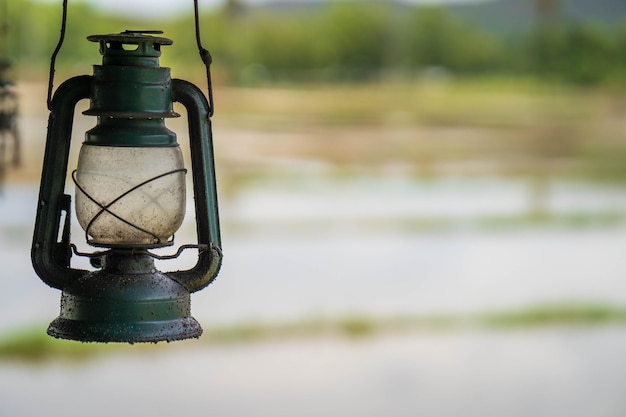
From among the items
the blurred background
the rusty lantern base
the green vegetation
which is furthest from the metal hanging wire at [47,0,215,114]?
the green vegetation

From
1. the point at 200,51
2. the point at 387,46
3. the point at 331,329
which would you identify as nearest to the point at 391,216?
the point at 387,46

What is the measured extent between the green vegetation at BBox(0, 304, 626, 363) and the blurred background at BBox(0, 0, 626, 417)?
13mm

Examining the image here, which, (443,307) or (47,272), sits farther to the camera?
(443,307)

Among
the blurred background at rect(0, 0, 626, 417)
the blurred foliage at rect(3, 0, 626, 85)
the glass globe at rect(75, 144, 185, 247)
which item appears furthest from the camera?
the blurred foliage at rect(3, 0, 626, 85)

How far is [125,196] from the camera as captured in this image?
3.51ft

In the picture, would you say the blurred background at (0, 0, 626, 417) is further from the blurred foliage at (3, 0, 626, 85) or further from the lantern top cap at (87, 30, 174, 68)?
the lantern top cap at (87, 30, 174, 68)

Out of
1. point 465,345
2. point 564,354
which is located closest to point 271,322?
point 465,345

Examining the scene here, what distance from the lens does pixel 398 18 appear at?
732 cm

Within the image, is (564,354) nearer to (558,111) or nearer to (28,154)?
(558,111)

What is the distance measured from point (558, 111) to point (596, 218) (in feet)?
2.23

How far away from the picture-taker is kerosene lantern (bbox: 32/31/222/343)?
1.08 meters

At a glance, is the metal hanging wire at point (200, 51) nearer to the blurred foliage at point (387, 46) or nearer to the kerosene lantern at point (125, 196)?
the kerosene lantern at point (125, 196)

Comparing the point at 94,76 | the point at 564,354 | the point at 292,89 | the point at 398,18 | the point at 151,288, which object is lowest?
the point at 151,288

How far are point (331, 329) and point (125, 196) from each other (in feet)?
15.9
